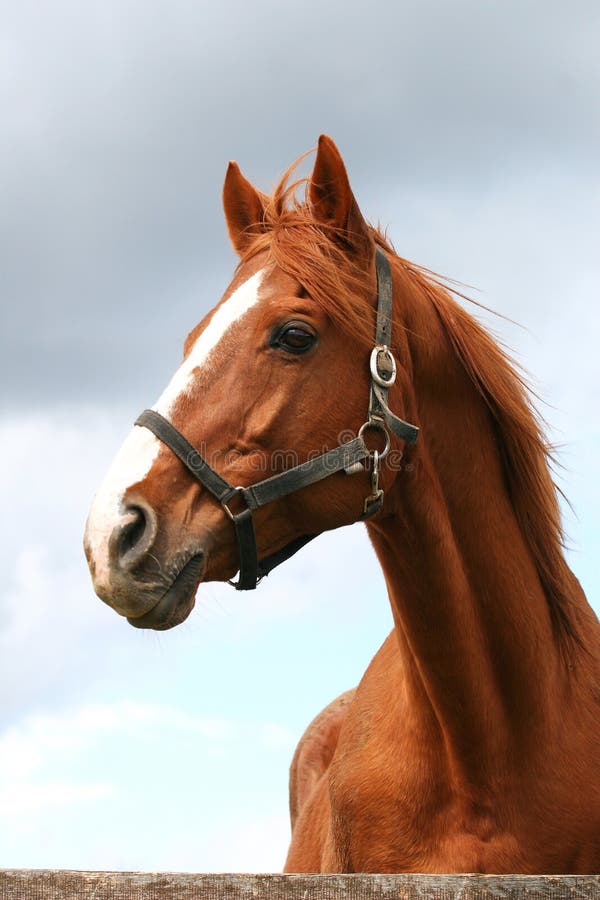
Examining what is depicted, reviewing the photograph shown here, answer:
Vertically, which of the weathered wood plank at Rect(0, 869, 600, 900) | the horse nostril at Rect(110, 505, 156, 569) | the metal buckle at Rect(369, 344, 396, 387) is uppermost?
the metal buckle at Rect(369, 344, 396, 387)

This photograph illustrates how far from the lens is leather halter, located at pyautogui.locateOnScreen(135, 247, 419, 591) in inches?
147

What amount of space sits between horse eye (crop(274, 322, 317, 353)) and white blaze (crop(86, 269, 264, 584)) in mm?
175

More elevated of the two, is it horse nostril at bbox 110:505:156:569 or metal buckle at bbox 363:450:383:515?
metal buckle at bbox 363:450:383:515

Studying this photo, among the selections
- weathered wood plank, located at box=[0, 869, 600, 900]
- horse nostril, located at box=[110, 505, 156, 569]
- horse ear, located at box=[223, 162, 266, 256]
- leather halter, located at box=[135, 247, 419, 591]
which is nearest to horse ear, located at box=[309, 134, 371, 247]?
leather halter, located at box=[135, 247, 419, 591]

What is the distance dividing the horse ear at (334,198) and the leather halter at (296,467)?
27 cm

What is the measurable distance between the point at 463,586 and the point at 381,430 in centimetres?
76

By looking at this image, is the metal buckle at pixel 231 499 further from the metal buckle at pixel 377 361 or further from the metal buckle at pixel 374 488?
the metal buckle at pixel 377 361

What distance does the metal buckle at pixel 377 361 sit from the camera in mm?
4117

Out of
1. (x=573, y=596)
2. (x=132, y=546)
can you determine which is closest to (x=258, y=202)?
(x=132, y=546)

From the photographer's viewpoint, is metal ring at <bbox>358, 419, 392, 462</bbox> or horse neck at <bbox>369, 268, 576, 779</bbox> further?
horse neck at <bbox>369, 268, 576, 779</bbox>

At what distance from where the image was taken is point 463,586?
4301 mm

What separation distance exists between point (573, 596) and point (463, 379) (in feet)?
3.66

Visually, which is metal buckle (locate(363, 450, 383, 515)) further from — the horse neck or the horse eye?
the horse eye

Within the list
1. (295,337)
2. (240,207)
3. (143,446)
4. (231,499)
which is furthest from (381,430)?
(240,207)
